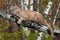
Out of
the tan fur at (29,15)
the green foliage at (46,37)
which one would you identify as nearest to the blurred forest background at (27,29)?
the green foliage at (46,37)

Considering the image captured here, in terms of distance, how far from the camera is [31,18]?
5.93 meters

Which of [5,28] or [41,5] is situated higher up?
[41,5]

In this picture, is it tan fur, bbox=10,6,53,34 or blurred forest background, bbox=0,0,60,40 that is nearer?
tan fur, bbox=10,6,53,34

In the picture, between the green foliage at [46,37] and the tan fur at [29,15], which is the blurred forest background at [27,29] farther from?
the tan fur at [29,15]

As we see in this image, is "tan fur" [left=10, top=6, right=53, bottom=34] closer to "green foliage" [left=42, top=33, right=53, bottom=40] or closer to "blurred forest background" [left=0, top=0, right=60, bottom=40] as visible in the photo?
"green foliage" [left=42, top=33, right=53, bottom=40]

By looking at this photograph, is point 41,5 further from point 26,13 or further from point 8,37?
point 26,13

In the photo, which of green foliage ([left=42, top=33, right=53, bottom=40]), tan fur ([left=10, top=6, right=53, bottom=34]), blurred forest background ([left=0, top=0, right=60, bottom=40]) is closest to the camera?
tan fur ([left=10, top=6, right=53, bottom=34])

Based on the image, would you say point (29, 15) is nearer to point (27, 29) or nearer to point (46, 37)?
point (46, 37)

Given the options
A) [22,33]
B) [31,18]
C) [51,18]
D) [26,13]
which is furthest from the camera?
[51,18]

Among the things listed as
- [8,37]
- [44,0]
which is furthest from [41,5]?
[8,37]

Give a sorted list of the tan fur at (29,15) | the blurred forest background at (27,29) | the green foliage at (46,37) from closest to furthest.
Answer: the tan fur at (29,15) → the green foliage at (46,37) → the blurred forest background at (27,29)

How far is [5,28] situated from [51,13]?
101 inches

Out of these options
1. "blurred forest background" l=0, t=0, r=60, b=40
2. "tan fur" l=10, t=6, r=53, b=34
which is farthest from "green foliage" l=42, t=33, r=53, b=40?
"tan fur" l=10, t=6, r=53, b=34

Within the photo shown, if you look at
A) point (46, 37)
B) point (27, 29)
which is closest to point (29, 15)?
point (46, 37)
